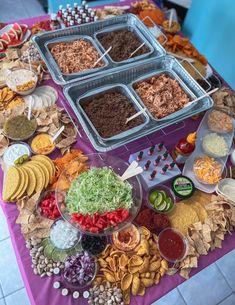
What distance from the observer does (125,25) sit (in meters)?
2.32

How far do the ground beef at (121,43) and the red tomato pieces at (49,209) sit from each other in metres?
1.13

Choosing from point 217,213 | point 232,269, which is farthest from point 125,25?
point 232,269

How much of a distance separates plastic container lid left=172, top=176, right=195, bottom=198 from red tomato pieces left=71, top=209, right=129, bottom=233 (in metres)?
0.34

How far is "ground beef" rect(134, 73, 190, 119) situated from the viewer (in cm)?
187

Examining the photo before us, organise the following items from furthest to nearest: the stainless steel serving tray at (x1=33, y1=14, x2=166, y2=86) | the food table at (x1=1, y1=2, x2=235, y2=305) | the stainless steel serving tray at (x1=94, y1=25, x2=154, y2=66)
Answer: the stainless steel serving tray at (x1=94, y1=25, x2=154, y2=66) → the stainless steel serving tray at (x1=33, y1=14, x2=166, y2=86) → the food table at (x1=1, y1=2, x2=235, y2=305)

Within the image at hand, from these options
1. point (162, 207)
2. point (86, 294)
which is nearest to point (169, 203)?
point (162, 207)

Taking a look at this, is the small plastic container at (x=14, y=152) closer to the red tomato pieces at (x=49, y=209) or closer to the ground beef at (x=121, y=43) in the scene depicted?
the red tomato pieces at (x=49, y=209)

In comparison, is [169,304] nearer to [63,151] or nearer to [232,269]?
[232,269]

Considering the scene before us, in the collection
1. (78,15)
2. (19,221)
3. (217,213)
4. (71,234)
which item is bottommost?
(217,213)

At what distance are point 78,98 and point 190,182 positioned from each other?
836 millimetres

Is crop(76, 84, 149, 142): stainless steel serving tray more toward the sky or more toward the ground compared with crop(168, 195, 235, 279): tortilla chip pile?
more toward the sky

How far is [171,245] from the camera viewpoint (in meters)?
1.47

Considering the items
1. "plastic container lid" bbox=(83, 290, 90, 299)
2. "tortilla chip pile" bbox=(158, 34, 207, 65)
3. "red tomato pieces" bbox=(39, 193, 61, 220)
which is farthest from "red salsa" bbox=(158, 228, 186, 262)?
"tortilla chip pile" bbox=(158, 34, 207, 65)

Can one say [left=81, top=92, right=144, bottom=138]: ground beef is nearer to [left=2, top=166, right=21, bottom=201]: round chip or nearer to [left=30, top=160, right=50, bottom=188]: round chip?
[left=30, top=160, right=50, bottom=188]: round chip
